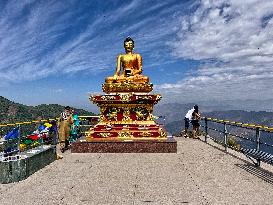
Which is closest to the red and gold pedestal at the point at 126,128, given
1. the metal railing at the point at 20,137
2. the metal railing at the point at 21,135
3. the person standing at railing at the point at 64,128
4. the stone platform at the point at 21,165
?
the person standing at railing at the point at 64,128

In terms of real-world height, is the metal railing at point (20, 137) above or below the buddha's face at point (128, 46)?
below

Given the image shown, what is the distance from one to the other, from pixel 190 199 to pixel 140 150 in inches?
270

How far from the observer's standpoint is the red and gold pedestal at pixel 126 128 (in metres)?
13.8

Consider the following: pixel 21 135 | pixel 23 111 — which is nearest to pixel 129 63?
pixel 21 135

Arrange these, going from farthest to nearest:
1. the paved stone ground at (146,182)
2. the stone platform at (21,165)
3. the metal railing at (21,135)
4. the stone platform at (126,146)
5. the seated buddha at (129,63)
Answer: the seated buddha at (129,63) < the stone platform at (126,146) < the metal railing at (21,135) < the stone platform at (21,165) < the paved stone ground at (146,182)

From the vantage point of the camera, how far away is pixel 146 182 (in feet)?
27.7

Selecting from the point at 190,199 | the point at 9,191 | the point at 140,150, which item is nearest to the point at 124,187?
the point at 190,199

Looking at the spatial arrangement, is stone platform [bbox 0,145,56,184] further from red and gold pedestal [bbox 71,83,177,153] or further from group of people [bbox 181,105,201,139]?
group of people [bbox 181,105,201,139]

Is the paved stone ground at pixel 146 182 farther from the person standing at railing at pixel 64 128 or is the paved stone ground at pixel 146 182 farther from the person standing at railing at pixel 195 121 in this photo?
the person standing at railing at pixel 195 121

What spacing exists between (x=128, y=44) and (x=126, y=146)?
6.14 metres

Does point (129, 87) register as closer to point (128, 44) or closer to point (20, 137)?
point (128, 44)

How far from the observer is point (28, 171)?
9312 millimetres

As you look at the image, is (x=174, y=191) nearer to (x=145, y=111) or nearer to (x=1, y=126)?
(x=1, y=126)

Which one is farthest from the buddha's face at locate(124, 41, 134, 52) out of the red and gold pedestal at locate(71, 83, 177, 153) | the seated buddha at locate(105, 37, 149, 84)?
the red and gold pedestal at locate(71, 83, 177, 153)
